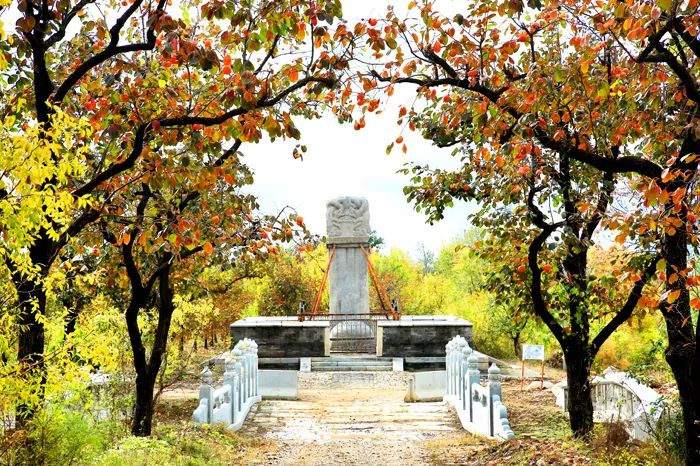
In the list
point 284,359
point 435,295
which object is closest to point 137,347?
point 284,359

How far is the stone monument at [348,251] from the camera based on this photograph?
81.2 feet

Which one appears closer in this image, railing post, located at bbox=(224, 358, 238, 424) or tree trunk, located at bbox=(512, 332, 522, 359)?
railing post, located at bbox=(224, 358, 238, 424)

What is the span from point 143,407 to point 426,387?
23.3 feet

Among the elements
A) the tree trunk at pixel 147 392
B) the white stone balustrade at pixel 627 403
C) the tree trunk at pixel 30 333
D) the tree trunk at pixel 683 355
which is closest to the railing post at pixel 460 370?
the white stone balustrade at pixel 627 403

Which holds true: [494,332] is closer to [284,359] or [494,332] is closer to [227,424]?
[284,359]

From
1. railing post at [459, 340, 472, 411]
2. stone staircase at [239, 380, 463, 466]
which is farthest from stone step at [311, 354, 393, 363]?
railing post at [459, 340, 472, 411]

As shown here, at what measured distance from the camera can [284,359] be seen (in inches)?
835

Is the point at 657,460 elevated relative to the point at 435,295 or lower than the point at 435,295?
lower

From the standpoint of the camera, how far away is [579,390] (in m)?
9.89

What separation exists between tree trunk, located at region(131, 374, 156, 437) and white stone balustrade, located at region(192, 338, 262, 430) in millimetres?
801

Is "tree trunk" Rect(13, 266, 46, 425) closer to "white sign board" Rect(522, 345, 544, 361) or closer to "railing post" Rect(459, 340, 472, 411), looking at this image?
"railing post" Rect(459, 340, 472, 411)

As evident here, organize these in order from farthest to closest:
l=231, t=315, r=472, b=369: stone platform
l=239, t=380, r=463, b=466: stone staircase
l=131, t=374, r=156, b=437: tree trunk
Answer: l=231, t=315, r=472, b=369: stone platform
l=239, t=380, r=463, b=466: stone staircase
l=131, t=374, r=156, b=437: tree trunk

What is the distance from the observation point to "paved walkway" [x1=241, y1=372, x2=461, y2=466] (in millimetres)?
10430

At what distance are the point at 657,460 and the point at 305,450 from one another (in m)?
5.10
